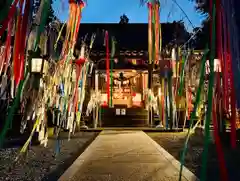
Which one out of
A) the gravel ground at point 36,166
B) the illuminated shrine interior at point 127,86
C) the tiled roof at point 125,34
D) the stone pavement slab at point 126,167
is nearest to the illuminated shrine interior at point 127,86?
the illuminated shrine interior at point 127,86

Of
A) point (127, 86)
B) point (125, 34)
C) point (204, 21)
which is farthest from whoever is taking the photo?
point (125, 34)

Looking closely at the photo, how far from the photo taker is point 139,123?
15.0m

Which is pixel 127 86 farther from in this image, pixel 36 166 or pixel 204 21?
pixel 36 166

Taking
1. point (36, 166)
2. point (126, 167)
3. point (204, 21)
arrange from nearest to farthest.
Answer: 1. point (126, 167)
2. point (36, 166)
3. point (204, 21)

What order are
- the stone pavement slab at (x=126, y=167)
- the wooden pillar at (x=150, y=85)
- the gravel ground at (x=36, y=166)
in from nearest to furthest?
the stone pavement slab at (x=126, y=167), the gravel ground at (x=36, y=166), the wooden pillar at (x=150, y=85)

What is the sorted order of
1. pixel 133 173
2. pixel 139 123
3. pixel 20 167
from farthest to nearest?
pixel 139 123
pixel 20 167
pixel 133 173

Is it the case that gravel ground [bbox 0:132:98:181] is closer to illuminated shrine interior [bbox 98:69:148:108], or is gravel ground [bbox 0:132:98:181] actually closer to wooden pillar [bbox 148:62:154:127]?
wooden pillar [bbox 148:62:154:127]

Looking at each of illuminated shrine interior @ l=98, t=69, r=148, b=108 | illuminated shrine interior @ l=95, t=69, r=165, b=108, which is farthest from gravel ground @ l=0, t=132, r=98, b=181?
illuminated shrine interior @ l=98, t=69, r=148, b=108

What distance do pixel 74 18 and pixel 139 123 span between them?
10557mm

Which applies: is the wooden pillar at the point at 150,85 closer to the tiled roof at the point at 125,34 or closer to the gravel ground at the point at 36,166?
the tiled roof at the point at 125,34

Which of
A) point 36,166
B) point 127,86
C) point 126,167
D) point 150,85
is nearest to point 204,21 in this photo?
point 126,167

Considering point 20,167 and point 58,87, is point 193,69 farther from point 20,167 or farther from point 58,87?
point 20,167

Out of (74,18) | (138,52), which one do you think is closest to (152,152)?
(74,18)

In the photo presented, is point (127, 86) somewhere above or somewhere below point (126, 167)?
above
